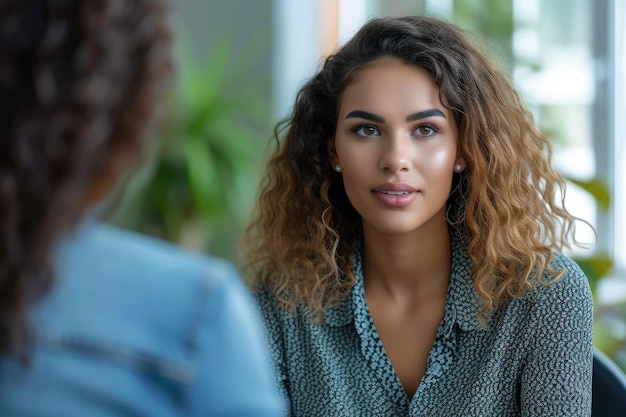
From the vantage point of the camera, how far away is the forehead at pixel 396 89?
155 cm

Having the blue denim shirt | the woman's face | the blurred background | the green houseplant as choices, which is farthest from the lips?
the green houseplant

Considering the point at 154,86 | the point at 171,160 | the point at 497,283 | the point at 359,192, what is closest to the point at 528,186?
the point at 497,283

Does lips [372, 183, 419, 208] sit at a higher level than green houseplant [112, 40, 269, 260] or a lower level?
higher

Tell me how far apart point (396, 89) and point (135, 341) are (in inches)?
37.6

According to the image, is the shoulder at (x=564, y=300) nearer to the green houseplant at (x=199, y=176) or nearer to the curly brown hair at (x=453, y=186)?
the curly brown hair at (x=453, y=186)

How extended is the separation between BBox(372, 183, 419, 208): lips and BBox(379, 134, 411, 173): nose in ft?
0.09

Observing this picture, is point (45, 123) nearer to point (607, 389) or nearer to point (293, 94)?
point (607, 389)

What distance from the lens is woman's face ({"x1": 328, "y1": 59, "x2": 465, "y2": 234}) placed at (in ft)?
5.04

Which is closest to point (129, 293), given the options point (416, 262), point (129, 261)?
point (129, 261)

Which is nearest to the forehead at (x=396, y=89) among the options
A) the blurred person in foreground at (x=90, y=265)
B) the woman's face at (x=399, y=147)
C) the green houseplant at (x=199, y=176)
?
the woman's face at (x=399, y=147)

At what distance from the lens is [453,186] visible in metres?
1.66

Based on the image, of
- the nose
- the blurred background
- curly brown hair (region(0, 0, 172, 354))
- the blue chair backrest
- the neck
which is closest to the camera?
curly brown hair (region(0, 0, 172, 354))

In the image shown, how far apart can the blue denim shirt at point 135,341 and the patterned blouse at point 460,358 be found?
820 millimetres

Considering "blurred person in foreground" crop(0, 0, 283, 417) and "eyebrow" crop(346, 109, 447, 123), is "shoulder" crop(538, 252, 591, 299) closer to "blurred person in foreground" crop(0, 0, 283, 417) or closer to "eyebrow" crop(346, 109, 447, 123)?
"eyebrow" crop(346, 109, 447, 123)
